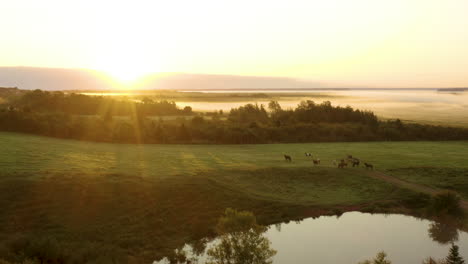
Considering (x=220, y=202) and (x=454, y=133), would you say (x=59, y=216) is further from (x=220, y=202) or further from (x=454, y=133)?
(x=454, y=133)

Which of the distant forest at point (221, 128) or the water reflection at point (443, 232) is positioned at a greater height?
the distant forest at point (221, 128)

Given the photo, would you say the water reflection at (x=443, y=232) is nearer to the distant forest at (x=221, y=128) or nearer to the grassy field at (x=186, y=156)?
the grassy field at (x=186, y=156)

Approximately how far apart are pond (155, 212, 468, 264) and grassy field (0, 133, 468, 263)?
2.37m

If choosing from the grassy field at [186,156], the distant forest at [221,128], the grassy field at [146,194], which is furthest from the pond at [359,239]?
the distant forest at [221,128]

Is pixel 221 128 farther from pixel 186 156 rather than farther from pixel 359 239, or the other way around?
pixel 359 239

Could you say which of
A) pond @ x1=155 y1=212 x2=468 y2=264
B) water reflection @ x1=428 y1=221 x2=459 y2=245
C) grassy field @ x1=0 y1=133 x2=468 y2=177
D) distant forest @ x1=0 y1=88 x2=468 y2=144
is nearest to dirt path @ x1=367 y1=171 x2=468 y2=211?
grassy field @ x1=0 y1=133 x2=468 y2=177

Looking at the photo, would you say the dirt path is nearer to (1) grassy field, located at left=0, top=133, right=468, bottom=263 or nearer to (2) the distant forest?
(1) grassy field, located at left=0, top=133, right=468, bottom=263

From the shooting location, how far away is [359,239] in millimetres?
38625

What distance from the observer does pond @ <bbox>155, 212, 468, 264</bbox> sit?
34812 millimetres

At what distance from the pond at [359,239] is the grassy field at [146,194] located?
2370mm

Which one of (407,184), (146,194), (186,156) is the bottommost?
(407,184)

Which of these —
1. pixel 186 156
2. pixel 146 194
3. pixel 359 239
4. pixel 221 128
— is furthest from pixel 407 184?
pixel 221 128

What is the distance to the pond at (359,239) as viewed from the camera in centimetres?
3481

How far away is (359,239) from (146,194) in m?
25.3
